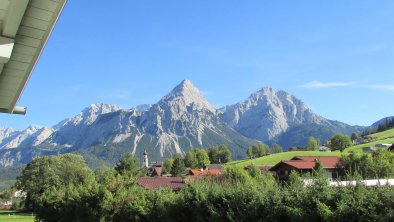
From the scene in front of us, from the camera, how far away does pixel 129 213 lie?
2144cm

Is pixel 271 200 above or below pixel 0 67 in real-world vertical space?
below

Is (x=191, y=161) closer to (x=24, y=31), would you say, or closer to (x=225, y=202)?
(x=225, y=202)

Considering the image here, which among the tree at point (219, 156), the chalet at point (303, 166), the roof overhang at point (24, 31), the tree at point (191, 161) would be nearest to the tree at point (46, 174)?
the chalet at point (303, 166)

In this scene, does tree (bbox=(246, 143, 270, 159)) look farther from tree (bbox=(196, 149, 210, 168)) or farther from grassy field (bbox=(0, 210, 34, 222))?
grassy field (bbox=(0, 210, 34, 222))

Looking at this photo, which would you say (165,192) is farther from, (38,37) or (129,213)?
(38,37)

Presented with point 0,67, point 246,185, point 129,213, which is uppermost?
point 0,67

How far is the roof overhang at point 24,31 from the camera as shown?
4.08 m

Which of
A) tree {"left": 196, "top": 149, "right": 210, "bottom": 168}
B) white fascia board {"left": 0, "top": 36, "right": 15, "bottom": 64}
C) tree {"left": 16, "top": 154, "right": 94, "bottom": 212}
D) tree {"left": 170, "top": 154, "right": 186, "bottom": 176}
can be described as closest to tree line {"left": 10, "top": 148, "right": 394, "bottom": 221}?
white fascia board {"left": 0, "top": 36, "right": 15, "bottom": 64}

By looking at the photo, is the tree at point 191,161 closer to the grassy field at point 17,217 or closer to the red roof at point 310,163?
the red roof at point 310,163

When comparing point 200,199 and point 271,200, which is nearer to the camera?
point 271,200

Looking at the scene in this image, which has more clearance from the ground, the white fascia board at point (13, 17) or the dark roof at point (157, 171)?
the white fascia board at point (13, 17)

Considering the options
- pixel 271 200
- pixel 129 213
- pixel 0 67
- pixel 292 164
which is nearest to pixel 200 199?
pixel 271 200

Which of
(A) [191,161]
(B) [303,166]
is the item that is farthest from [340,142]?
(B) [303,166]

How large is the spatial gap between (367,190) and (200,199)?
7382mm
